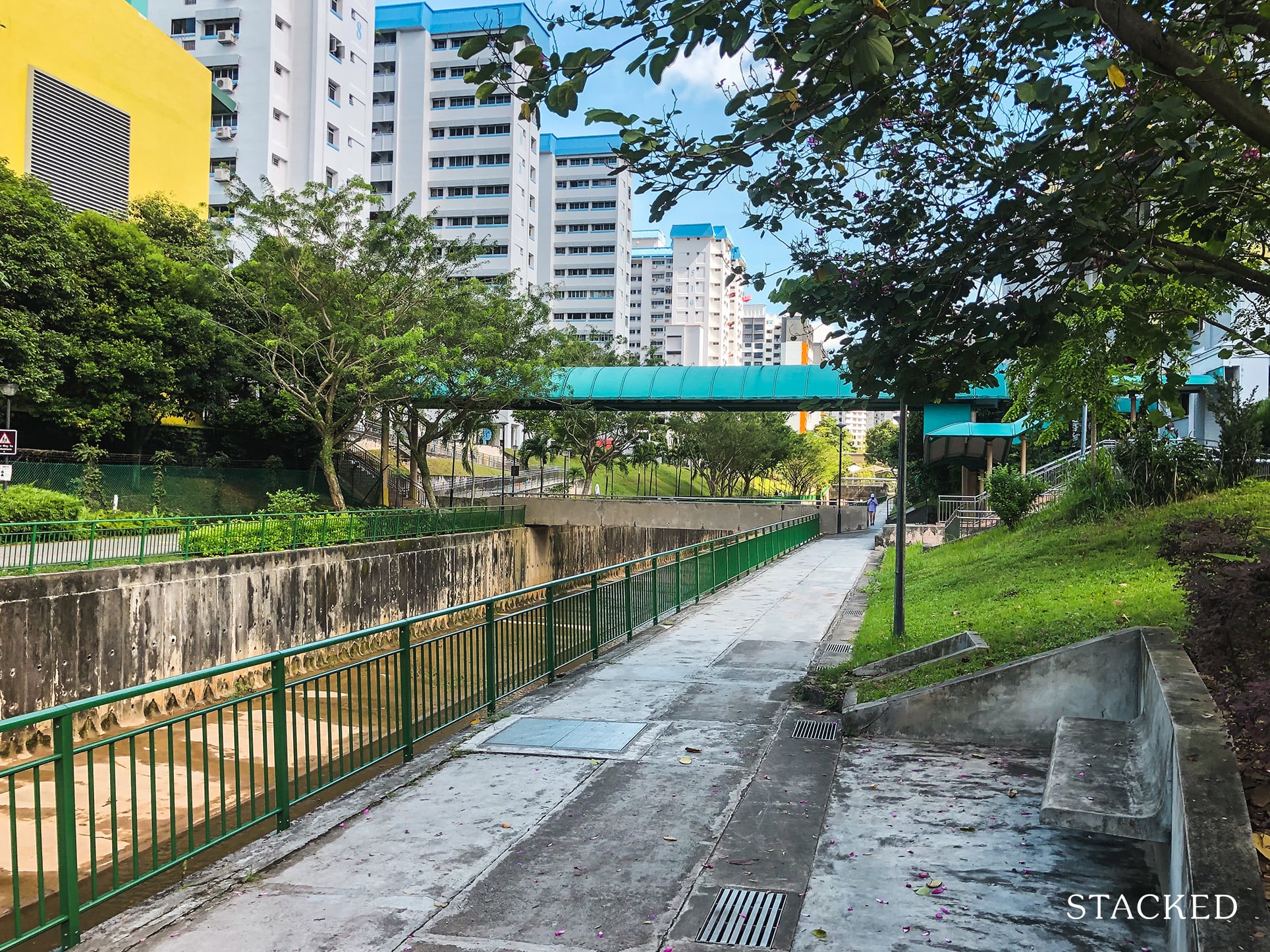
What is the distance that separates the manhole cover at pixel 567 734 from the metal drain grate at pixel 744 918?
9.71 feet

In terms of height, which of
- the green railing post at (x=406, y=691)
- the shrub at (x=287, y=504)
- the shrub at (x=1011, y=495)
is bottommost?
the green railing post at (x=406, y=691)

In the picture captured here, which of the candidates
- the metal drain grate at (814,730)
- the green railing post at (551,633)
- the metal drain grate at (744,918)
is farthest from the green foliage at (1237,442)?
the metal drain grate at (744,918)

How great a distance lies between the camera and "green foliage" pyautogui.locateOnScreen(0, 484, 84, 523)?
19.1 meters

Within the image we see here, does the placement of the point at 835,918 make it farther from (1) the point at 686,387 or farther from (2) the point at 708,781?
(1) the point at 686,387

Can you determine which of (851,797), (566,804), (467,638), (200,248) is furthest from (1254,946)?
(200,248)

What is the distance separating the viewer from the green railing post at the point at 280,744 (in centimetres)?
612

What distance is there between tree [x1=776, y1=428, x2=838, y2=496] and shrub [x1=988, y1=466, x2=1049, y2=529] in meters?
44.3

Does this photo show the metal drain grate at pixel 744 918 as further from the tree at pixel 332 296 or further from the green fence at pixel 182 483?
the green fence at pixel 182 483

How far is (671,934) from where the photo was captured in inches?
176

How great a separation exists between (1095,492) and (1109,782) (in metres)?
14.7

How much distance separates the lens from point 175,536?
19938mm

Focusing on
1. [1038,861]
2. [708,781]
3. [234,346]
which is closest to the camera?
[1038,861]

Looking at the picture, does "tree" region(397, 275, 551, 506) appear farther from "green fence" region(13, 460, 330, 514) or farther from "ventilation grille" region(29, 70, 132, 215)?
"ventilation grille" region(29, 70, 132, 215)

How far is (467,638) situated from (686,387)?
3557 centimetres
